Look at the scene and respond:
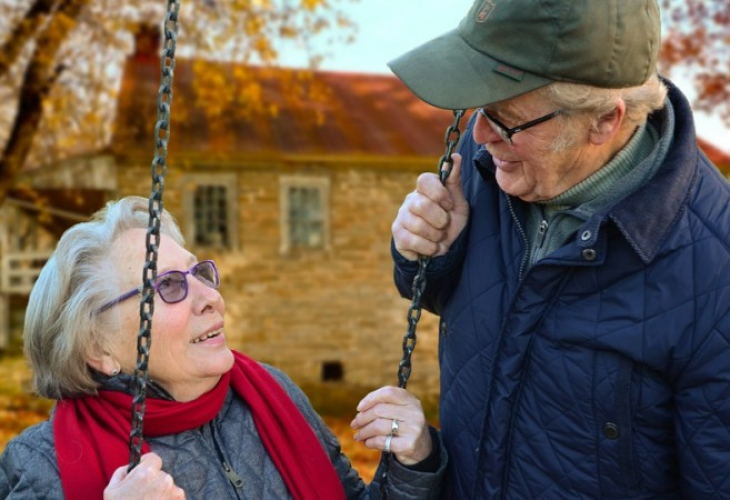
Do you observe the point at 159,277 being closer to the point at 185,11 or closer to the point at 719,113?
the point at 185,11

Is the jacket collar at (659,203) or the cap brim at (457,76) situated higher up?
the cap brim at (457,76)

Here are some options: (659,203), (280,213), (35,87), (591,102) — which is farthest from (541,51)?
(280,213)

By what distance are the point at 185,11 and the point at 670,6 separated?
9034 millimetres

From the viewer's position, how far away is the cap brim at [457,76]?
68.0 inches

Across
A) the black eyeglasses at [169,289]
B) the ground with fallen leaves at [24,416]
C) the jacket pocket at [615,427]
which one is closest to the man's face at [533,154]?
the jacket pocket at [615,427]

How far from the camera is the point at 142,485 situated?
6.15 ft

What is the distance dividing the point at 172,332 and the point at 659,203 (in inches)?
52.5

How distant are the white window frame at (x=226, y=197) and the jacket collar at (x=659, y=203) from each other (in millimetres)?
12075

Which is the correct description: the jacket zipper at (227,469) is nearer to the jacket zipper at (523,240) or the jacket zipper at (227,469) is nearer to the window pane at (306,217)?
the jacket zipper at (523,240)

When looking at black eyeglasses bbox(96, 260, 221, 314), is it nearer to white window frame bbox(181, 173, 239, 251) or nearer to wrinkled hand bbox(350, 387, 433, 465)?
wrinkled hand bbox(350, 387, 433, 465)

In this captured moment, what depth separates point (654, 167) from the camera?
182 centimetres

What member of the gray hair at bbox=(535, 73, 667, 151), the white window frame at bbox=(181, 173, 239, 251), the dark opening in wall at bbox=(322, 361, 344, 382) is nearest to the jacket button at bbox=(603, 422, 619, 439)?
the gray hair at bbox=(535, 73, 667, 151)

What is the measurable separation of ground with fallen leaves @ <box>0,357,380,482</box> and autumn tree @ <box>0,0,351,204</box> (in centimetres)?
318

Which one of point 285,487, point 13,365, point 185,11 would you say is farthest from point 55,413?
point 13,365
